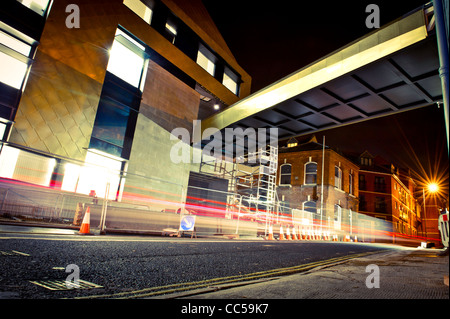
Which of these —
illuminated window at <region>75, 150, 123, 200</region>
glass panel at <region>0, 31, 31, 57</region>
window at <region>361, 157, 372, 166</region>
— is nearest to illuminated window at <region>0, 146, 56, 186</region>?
illuminated window at <region>75, 150, 123, 200</region>

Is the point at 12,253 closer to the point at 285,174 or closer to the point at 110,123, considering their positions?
the point at 110,123

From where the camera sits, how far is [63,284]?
2230 millimetres

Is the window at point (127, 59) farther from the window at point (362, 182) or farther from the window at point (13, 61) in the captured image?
the window at point (362, 182)

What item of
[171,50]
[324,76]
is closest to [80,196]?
[324,76]

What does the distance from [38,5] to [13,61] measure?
276 centimetres

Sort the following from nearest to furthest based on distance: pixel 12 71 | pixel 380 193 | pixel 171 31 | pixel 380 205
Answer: pixel 12 71, pixel 171 31, pixel 380 205, pixel 380 193

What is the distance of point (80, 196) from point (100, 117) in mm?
4581

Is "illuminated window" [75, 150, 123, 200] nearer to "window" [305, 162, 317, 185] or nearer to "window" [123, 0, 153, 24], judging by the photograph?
"window" [123, 0, 153, 24]

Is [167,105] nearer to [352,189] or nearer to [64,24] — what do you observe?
[64,24]

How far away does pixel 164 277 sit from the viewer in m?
2.78

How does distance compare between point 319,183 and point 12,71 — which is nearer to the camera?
point 12,71

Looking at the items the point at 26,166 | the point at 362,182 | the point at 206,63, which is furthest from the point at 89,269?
the point at 362,182

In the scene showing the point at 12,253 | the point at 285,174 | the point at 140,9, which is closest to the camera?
the point at 12,253

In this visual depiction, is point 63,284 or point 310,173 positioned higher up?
point 310,173
